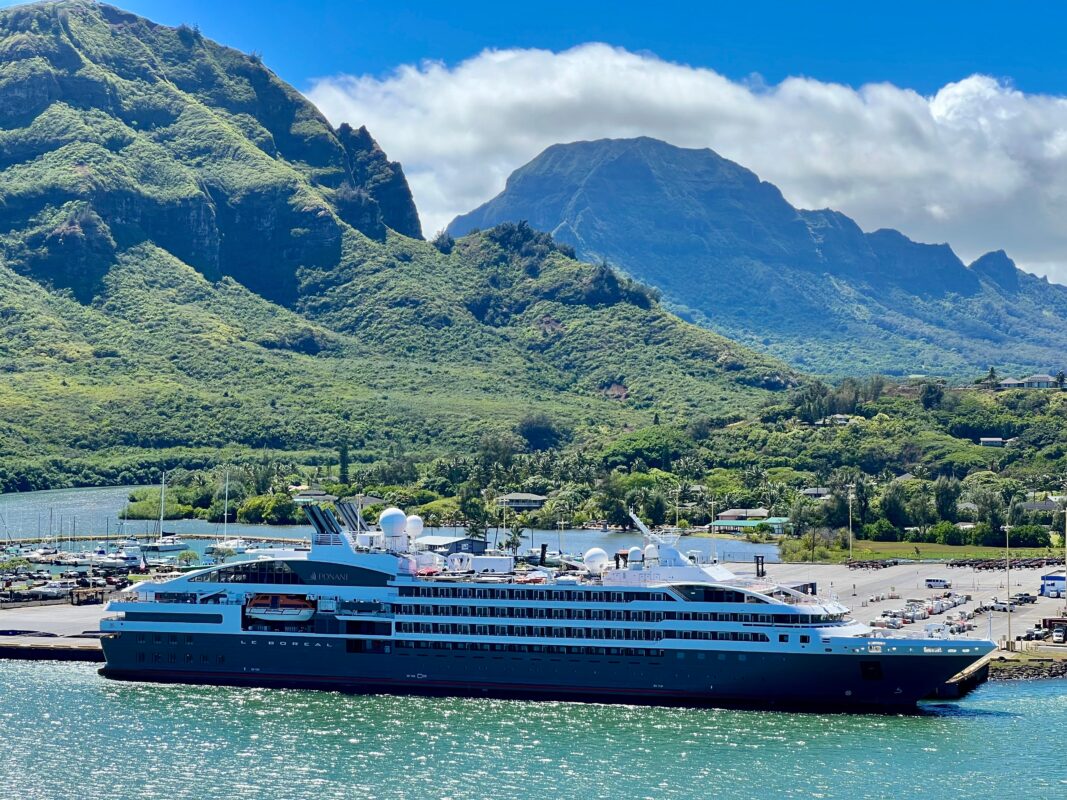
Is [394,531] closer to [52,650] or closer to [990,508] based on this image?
[52,650]

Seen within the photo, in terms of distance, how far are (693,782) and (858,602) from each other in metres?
43.0

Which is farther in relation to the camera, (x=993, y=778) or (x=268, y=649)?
(x=268, y=649)

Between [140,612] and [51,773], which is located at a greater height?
[140,612]

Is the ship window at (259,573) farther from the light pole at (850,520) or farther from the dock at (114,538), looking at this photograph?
the light pole at (850,520)

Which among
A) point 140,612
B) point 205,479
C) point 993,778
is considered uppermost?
point 205,479

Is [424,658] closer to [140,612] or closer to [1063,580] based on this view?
[140,612]

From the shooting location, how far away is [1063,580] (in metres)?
106

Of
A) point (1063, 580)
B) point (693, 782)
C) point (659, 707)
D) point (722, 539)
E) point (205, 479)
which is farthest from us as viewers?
point (205, 479)

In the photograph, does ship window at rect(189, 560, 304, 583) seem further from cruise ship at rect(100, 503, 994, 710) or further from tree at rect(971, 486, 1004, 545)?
tree at rect(971, 486, 1004, 545)

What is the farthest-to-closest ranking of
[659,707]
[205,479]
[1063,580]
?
1. [205,479]
2. [1063,580]
3. [659,707]

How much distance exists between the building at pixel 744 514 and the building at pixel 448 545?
86324 millimetres

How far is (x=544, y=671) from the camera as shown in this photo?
69.6 metres

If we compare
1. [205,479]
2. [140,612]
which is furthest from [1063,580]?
[205,479]

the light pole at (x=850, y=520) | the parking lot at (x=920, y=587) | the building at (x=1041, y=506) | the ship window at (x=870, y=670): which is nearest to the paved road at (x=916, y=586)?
the parking lot at (x=920, y=587)
